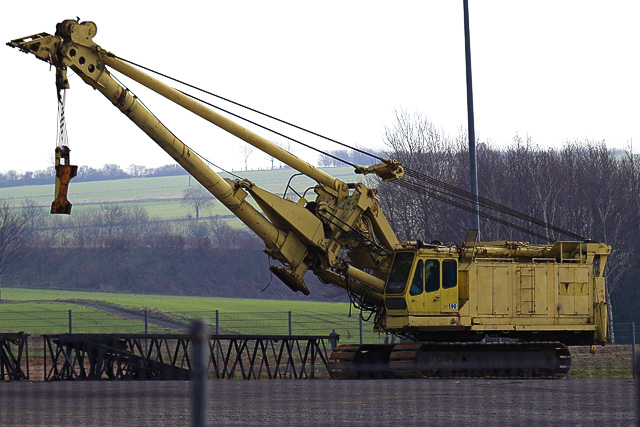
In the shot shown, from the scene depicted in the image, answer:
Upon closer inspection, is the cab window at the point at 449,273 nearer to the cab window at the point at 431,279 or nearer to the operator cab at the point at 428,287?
the operator cab at the point at 428,287

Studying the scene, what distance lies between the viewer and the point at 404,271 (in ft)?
80.7

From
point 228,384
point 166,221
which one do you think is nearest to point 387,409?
point 228,384

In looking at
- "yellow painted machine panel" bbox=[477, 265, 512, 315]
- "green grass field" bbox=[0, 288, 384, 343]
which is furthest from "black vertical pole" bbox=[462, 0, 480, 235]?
"green grass field" bbox=[0, 288, 384, 343]

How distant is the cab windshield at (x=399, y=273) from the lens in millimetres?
24500

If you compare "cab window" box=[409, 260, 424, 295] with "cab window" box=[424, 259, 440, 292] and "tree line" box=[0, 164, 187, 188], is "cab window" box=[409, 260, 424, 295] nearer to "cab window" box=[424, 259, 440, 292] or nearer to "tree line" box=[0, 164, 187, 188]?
"cab window" box=[424, 259, 440, 292]

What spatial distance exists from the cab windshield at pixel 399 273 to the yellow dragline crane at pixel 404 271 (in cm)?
3

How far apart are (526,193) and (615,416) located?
45.3 meters

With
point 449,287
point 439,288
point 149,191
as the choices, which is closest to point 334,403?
point 439,288

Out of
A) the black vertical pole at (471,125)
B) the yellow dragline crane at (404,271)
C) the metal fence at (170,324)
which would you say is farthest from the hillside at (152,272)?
the yellow dragline crane at (404,271)

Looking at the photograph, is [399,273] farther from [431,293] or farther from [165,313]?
[165,313]

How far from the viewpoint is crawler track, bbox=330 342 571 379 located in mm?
24000

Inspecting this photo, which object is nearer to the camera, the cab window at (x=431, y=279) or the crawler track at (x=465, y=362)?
the crawler track at (x=465, y=362)

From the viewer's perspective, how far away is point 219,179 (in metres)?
24.8

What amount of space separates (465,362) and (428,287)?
2.01 metres
